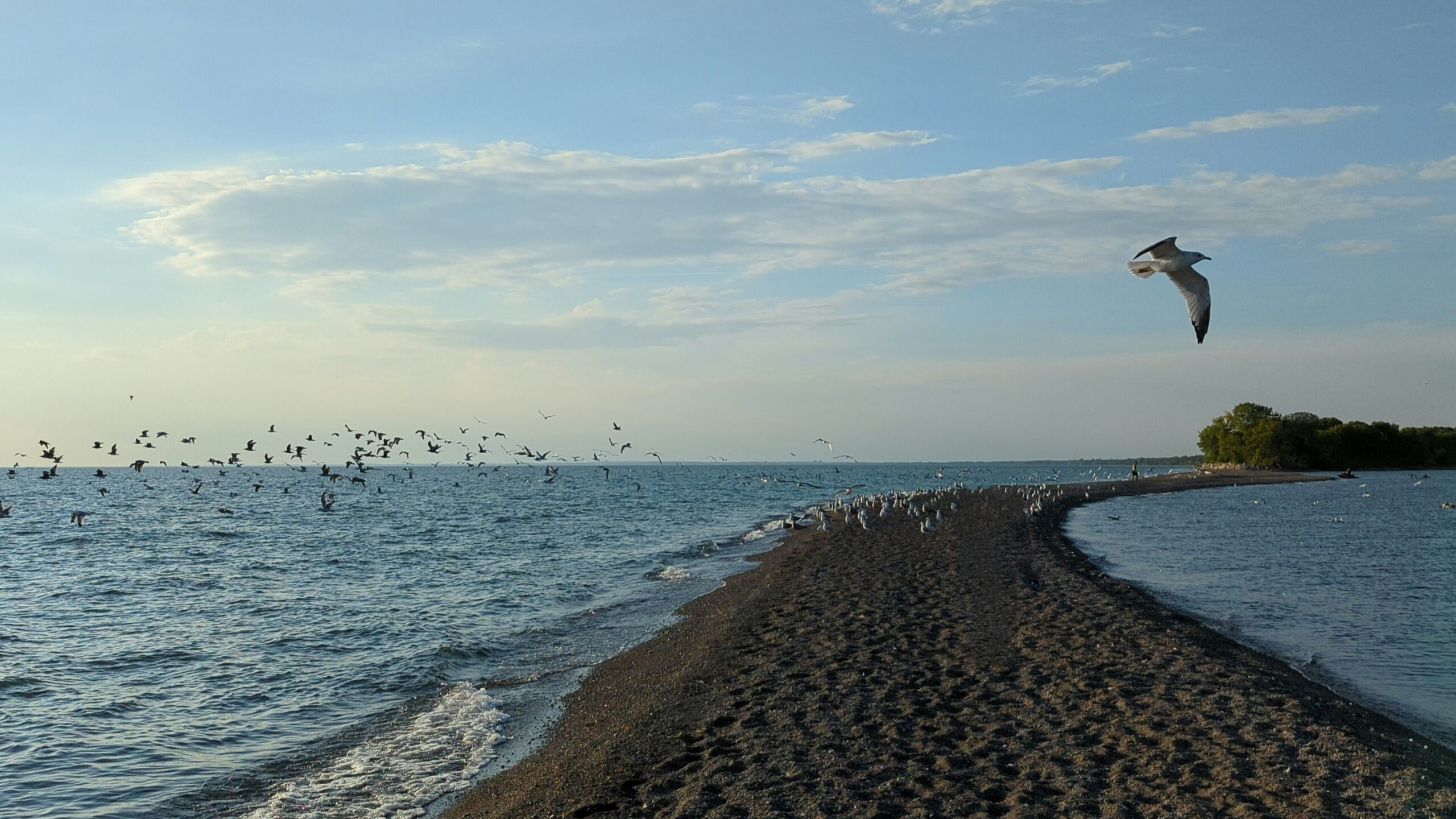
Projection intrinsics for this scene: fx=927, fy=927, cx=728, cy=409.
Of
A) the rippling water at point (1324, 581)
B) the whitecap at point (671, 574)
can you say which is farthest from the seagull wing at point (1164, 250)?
the whitecap at point (671, 574)

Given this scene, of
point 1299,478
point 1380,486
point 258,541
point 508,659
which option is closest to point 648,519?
point 258,541

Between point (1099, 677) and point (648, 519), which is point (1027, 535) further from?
point (648, 519)

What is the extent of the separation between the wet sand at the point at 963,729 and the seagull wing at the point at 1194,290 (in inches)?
184

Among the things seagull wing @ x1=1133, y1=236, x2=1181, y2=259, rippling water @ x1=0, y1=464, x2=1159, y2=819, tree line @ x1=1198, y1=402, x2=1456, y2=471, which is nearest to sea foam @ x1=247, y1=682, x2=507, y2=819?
rippling water @ x1=0, y1=464, x2=1159, y2=819

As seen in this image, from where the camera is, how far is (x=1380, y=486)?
8188cm

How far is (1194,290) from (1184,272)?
0.87 feet

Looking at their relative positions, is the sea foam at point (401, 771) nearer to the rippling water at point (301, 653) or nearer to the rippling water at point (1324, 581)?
the rippling water at point (301, 653)

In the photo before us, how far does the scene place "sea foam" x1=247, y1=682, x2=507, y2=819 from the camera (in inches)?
375

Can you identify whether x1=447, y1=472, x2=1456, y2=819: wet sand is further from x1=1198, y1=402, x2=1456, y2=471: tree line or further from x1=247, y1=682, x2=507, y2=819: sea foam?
x1=1198, y1=402, x2=1456, y2=471: tree line

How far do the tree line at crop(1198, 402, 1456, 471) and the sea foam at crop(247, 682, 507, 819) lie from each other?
5019 inches

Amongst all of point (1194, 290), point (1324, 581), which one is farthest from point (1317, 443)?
point (1194, 290)

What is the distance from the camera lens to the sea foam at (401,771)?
9516 mm

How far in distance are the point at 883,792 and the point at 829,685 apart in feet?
12.1

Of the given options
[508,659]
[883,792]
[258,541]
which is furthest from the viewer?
[258,541]
